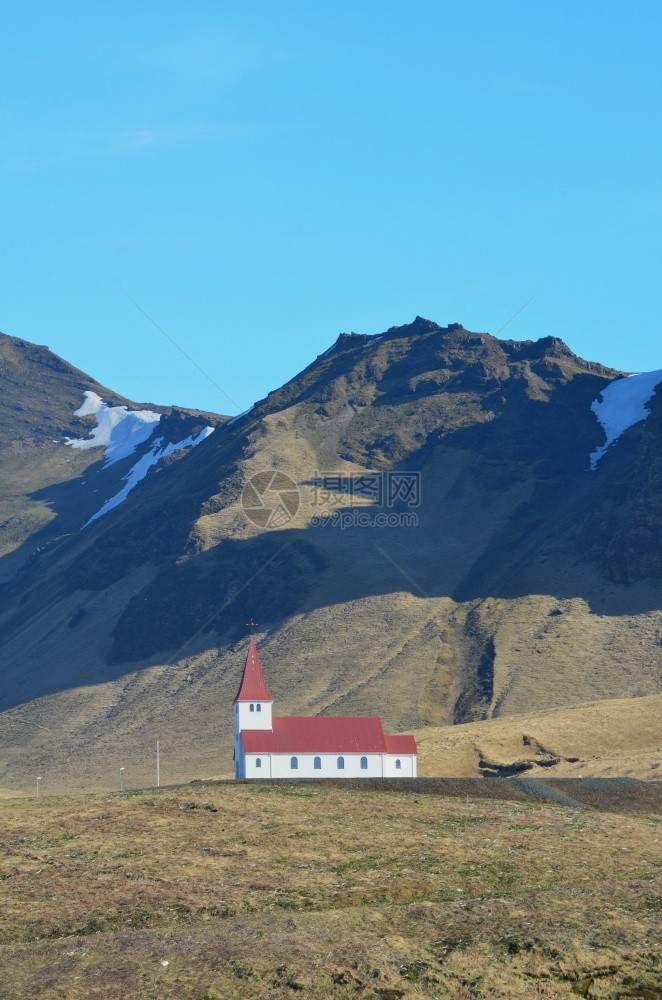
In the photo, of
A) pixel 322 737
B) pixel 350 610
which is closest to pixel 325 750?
pixel 322 737

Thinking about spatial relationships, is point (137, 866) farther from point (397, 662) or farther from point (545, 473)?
point (545, 473)

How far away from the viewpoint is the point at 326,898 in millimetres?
35031

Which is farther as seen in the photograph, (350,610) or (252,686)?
(350,610)

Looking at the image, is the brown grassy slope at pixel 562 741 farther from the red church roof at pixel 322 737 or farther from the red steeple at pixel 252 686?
the red steeple at pixel 252 686

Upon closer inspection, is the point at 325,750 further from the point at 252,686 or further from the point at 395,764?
the point at 252,686

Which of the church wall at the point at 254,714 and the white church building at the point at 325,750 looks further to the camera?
the church wall at the point at 254,714

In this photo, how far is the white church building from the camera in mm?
82750

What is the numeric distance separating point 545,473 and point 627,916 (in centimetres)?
16480

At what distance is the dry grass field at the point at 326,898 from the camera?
92.8 ft

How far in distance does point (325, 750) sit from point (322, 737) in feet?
3.42

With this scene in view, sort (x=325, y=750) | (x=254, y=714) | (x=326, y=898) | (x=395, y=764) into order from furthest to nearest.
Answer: (x=254, y=714) < (x=395, y=764) < (x=325, y=750) < (x=326, y=898)

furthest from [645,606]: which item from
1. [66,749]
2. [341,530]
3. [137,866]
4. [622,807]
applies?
[137,866]

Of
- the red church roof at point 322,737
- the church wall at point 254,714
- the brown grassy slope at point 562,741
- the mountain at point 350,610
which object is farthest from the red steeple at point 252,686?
the mountain at point 350,610

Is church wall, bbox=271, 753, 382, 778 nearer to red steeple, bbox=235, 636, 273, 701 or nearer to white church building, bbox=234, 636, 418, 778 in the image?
white church building, bbox=234, 636, 418, 778
